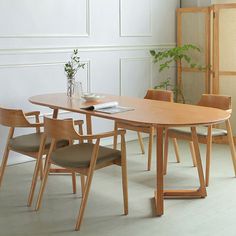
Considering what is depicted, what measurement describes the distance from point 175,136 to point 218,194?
65 cm

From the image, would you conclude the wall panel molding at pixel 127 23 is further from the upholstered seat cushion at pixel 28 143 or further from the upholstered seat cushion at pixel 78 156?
the upholstered seat cushion at pixel 78 156

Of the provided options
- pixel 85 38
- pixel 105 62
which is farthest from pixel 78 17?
pixel 105 62

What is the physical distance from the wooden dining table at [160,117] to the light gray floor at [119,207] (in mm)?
118

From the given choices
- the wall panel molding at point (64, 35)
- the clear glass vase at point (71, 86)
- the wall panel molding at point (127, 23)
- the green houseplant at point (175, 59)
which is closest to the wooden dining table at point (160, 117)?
the clear glass vase at point (71, 86)

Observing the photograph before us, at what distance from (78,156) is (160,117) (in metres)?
0.65

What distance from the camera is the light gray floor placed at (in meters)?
3.32

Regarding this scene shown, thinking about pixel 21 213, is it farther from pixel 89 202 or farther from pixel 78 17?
pixel 78 17

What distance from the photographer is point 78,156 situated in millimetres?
3455

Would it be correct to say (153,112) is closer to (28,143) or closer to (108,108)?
(108,108)

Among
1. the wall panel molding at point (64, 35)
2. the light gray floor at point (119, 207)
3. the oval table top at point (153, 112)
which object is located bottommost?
the light gray floor at point (119, 207)

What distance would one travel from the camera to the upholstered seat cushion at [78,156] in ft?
11.0

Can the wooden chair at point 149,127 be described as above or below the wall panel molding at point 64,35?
below

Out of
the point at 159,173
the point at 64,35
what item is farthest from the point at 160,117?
the point at 64,35

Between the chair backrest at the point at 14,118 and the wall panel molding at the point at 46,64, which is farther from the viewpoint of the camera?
the wall panel molding at the point at 46,64
